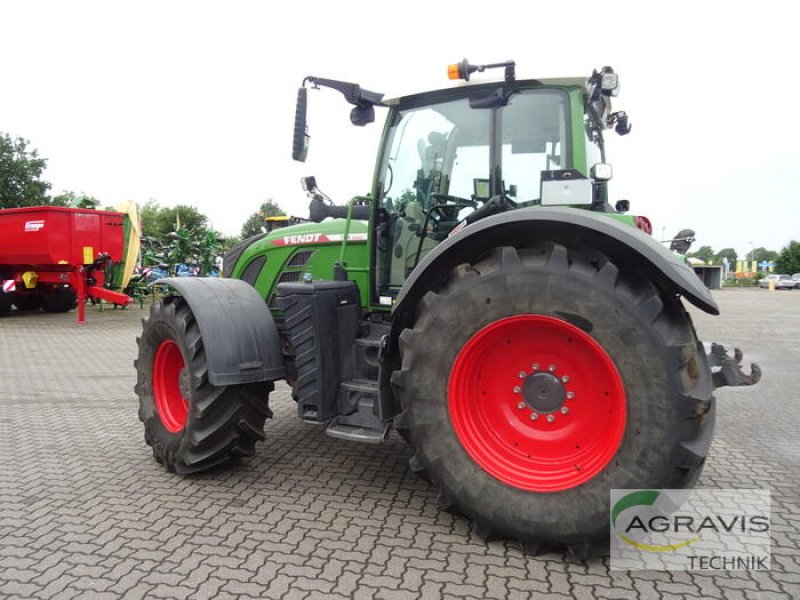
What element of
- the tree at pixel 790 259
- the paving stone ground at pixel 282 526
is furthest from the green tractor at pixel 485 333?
the tree at pixel 790 259

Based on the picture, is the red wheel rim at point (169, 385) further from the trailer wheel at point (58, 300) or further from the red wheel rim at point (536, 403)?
the trailer wheel at point (58, 300)

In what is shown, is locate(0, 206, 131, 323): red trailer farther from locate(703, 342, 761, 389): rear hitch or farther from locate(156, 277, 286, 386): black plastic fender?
locate(703, 342, 761, 389): rear hitch

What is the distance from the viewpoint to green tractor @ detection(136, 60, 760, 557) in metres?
2.68

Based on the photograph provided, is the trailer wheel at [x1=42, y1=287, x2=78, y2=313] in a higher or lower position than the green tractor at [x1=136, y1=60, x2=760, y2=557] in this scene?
lower

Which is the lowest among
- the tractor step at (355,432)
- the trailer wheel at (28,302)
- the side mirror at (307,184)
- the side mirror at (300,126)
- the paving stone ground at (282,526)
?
the paving stone ground at (282,526)

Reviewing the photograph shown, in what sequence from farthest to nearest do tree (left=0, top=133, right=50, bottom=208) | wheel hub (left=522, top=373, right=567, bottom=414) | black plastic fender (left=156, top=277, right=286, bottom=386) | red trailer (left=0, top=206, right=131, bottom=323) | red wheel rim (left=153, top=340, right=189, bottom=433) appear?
tree (left=0, top=133, right=50, bottom=208)
red trailer (left=0, top=206, right=131, bottom=323)
red wheel rim (left=153, top=340, right=189, bottom=433)
black plastic fender (left=156, top=277, right=286, bottom=386)
wheel hub (left=522, top=373, right=567, bottom=414)

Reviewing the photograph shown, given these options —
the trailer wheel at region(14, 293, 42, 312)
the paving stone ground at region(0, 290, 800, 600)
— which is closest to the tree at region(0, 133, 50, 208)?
the trailer wheel at region(14, 293, 42, 312)

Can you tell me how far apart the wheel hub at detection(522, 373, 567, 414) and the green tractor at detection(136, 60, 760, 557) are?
0.01 metres

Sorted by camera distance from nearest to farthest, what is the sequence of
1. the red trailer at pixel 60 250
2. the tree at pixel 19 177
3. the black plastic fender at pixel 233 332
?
the black plastic fender at pixel 233 332 < the red trailer at pixel 60 250 < the tree at pixel 19 177

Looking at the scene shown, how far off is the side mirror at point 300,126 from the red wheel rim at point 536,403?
170 cm

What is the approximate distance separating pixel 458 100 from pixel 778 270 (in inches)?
3251

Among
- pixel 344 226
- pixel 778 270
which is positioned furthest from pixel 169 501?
pixel 778 270

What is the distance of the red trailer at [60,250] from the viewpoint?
12938 mm

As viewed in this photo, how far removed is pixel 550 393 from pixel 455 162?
1537mm
